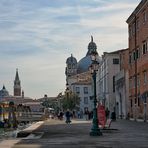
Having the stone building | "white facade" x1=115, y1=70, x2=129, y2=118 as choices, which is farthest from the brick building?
"white facade" x1=115, y1=70, x2=129, y2=118

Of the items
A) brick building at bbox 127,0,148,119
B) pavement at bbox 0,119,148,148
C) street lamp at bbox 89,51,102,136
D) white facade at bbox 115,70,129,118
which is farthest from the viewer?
white facade at bbox 115,70,129,118

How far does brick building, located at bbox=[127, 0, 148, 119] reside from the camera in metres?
62.3

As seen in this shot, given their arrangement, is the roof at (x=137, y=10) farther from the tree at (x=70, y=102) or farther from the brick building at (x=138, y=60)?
the tree at (x=70, y=102)

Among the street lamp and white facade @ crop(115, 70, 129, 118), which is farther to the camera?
white facade @ crop(115, 70, 129, 118)

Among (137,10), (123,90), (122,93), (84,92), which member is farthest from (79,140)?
(84,92)

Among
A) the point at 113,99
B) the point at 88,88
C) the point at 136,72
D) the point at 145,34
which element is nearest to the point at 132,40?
the point at 136,72

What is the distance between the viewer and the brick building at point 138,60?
6231cm

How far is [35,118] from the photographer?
3723 inches

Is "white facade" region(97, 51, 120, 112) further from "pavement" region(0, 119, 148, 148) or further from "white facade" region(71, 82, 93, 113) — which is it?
"white facade" region(71, 82, 93, 113)

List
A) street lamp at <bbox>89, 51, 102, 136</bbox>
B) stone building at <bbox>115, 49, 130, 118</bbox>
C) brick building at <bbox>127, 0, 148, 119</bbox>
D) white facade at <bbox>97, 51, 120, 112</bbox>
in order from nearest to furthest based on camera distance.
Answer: street lamp at <bbox>89, 51, 102, 136</bbox>, brick building at <bbox>127, 0, 148, 119</bbox>, stone building at <bbox>115, 49, 130, 118</bbox>, white facade at <bbox>97, 51, 120, 112</bbox>

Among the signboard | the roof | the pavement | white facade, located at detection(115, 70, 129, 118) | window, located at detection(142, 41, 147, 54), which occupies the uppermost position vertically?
the roof

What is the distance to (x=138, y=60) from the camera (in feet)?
221

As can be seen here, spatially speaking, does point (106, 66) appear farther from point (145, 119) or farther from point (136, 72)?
point (145, 119)

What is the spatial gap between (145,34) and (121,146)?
40.8 m
